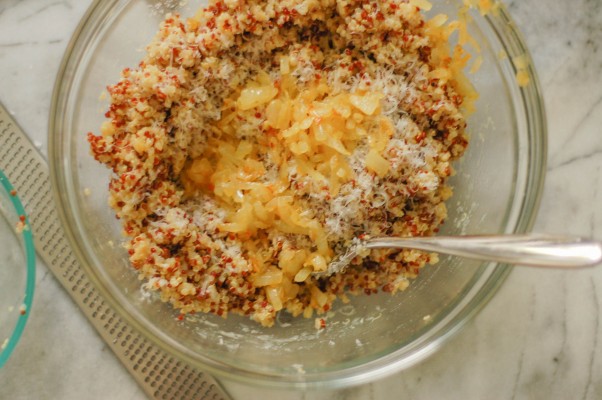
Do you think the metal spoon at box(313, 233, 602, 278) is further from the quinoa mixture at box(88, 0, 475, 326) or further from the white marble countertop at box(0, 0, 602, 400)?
the white marble countertop at box(0, 0, 602, 400)

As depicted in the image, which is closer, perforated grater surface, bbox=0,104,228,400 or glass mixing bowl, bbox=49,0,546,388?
glass mixing bowl, bbox=49,0,546,388

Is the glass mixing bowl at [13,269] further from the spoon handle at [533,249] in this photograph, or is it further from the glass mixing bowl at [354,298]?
the spoon handle at [533,249]

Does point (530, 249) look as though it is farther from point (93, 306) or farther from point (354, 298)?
point (93, 306)

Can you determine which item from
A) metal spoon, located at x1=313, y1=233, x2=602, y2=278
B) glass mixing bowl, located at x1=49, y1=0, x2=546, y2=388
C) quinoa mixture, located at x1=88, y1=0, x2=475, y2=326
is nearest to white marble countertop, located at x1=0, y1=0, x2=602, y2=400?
glass mixing bowl, located at x1=49, y1=0, x2=546, y2=388

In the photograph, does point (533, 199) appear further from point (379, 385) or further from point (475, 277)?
point (379, 385)

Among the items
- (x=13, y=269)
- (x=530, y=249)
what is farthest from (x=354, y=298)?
(x=13, y=269)

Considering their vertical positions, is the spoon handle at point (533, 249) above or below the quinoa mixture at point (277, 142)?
below

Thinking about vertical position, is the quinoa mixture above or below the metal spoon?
above

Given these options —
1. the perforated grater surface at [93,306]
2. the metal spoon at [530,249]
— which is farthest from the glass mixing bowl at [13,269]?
the metal spoon at [530,249]
